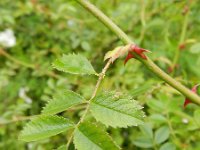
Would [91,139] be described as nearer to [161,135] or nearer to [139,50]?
[139,50]

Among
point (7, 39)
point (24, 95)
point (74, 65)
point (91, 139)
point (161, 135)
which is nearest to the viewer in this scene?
point (91, 139)

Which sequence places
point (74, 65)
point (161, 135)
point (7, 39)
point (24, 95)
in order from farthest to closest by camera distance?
point (7, 39), point (24, 95), point (161, 135), point (74, 65)

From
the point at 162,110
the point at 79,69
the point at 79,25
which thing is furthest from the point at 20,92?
the point at 79,69

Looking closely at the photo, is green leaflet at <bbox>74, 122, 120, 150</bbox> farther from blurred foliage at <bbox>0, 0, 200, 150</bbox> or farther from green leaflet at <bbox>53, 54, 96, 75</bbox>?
blurred foliage at <bbox>0, 0, 200, 150</bbox>

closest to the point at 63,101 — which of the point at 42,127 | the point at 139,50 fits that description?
the point at 42,127

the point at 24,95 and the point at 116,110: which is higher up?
the point at 24,95

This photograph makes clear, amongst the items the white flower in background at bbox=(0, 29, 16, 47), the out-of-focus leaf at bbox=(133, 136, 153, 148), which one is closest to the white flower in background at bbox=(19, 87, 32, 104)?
the white flower in background at bbox=(0, 29, 16, 47)
